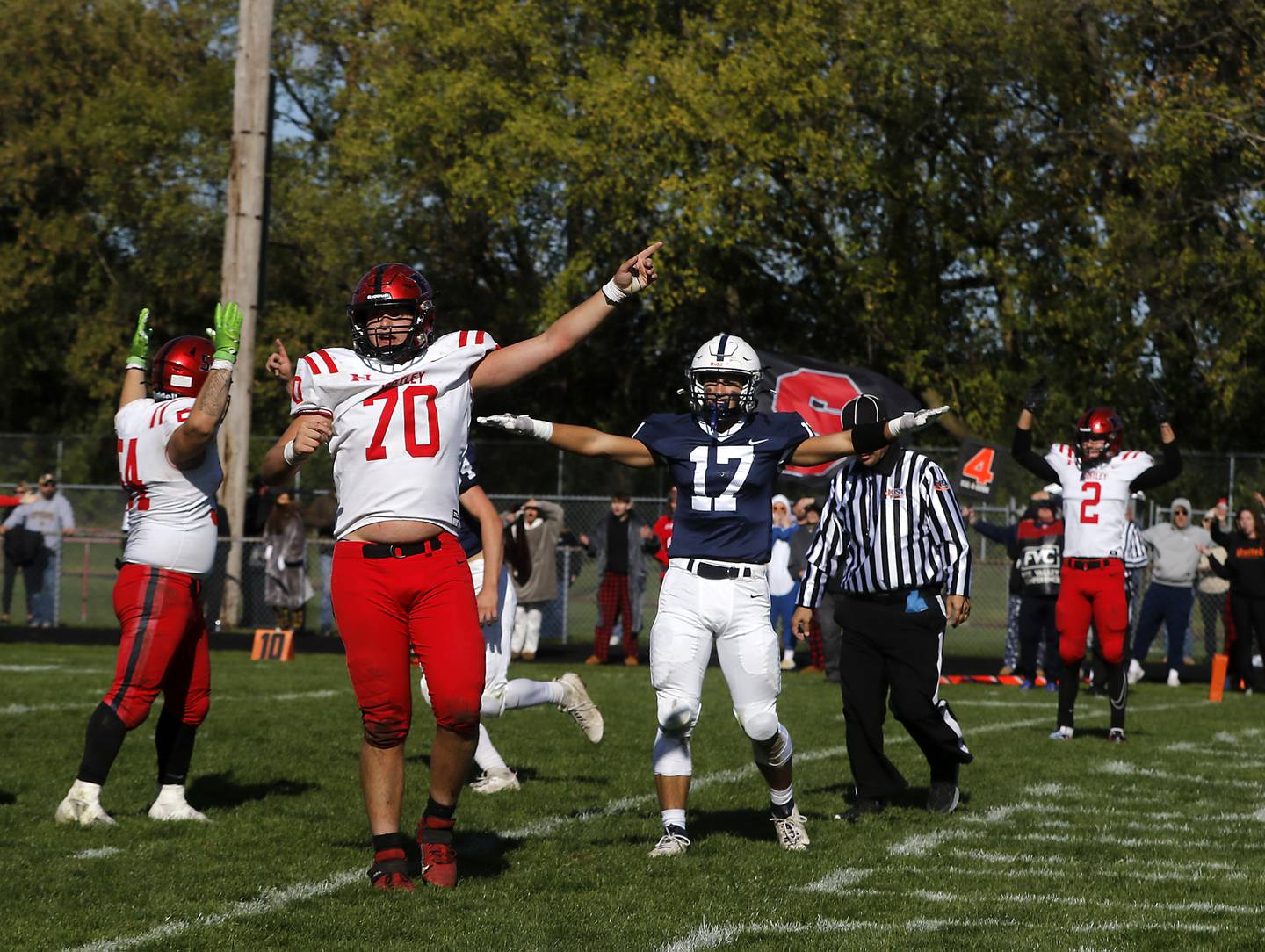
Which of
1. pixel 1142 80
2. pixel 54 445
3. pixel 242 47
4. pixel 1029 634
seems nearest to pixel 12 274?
pixel 54 445

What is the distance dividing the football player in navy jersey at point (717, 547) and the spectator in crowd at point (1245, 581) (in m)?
11.0

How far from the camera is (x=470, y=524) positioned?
7945mm

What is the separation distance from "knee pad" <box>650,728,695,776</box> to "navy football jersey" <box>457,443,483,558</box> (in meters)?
1.37

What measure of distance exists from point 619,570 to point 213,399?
1197 centimetres

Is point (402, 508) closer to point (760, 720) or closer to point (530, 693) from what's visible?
point (760, 720)

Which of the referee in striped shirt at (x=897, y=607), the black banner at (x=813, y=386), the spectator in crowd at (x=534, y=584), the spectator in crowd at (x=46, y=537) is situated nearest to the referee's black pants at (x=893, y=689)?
the referee in striped shirt at (x=897, y=607)

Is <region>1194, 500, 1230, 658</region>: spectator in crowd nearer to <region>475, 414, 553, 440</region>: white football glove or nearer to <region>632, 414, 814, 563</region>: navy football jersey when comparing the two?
<region>632, 414, 814, 563</region>: navy football jersey

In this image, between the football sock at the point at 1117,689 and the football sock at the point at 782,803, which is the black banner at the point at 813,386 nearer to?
the football sock at the point at 1117,689

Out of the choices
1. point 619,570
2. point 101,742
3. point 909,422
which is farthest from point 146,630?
point 619,570

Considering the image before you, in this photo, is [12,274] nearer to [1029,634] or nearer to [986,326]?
[986,326]

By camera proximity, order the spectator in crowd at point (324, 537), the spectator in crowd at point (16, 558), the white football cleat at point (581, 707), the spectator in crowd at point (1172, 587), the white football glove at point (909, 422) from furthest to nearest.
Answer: the spectator in crowd at point (324, 537)
the spectator in crowd at point (16, 558)
the spectator in crowd at point (1172, 587)
the white football cleat at point (581, 707)
the white football glove at point (909, 422)

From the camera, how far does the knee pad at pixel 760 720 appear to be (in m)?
6.54

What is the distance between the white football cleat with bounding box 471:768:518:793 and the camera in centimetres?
824

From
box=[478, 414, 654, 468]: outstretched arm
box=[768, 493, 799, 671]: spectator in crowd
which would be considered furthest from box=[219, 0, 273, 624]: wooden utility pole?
box=[478, 414, 654, 468]: outstretched arm
